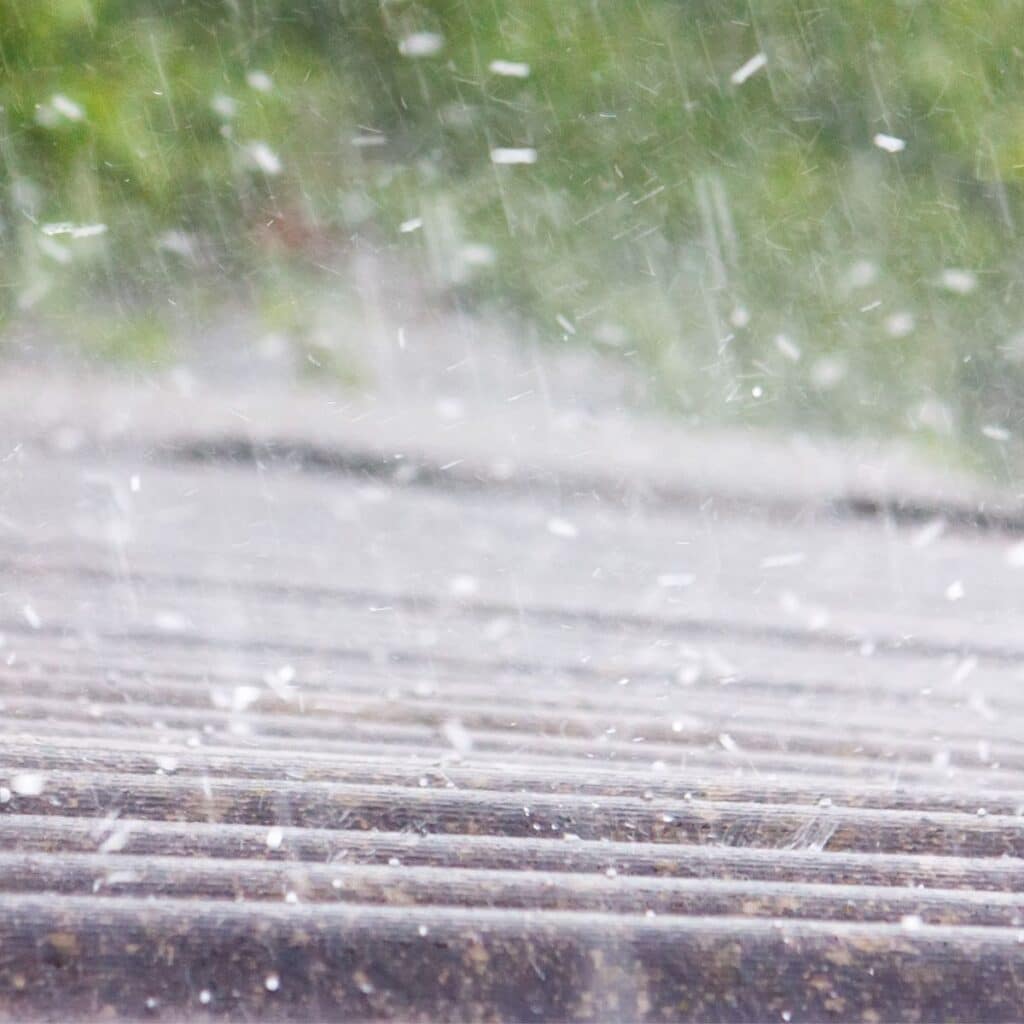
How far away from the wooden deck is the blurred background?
0.81 m

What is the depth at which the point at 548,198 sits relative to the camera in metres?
3.96

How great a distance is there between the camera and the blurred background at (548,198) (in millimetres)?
3504

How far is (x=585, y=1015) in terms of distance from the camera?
2.19ft

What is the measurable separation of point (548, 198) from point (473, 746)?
2.99m

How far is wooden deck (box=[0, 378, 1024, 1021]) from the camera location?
69 cm

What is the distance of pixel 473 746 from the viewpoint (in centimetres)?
127

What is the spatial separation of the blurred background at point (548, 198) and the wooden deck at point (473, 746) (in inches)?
31.7

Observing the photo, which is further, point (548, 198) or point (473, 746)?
point (548, 198)

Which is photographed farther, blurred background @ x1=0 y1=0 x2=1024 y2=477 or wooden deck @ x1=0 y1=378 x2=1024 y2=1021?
blurred background @ x1=0 y1=0 x2=1024 y2=477

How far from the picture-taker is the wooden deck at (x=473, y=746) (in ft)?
2.26

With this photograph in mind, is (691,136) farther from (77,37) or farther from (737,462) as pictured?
(77,37)

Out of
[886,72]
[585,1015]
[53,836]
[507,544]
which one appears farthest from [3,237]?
[585,1015]

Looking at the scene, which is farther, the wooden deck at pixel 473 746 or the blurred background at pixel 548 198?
the blurred background at pixel 548 198

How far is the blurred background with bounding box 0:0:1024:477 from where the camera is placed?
11.5ft
